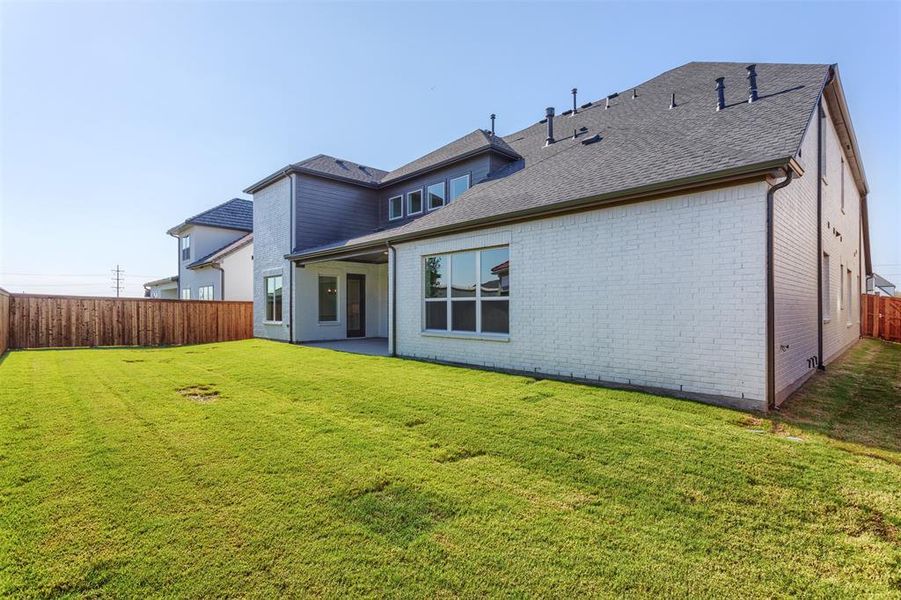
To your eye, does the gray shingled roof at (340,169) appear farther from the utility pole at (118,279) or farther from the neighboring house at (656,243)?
the utility pole at (118,279)

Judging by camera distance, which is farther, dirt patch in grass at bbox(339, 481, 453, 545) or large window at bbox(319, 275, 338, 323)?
large window at bbox(319, 275, 338, 323)

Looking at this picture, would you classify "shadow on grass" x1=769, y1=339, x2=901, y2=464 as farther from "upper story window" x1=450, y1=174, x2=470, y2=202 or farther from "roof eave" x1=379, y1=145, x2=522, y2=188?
"upper story window" x1=450, y1=174, x2=470, y2=202

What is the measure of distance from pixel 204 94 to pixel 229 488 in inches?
428

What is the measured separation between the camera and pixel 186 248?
24922 mm

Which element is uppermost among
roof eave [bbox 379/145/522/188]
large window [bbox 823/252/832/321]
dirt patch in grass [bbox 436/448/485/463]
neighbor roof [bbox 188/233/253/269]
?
roof eave [bbox 379/145/522/188]

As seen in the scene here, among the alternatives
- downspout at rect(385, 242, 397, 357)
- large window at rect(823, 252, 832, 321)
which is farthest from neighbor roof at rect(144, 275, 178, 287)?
large window at rect(823, 252, 832, 321)

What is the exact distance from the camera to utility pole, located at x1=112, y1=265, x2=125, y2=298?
54.9 metres

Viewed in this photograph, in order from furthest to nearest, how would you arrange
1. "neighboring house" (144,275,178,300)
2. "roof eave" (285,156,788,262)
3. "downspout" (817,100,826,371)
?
1. "neighboring house" (144,275,178,300)
2. "downspout" (817,100,826,371)
3. "roof eave" (285,156,788,262)

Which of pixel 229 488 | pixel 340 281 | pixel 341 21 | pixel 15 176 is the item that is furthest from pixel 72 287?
pixel 229 488

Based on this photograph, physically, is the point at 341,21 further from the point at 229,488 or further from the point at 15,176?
the point at 15,176

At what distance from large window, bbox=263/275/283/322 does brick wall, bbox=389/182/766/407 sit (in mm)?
9750

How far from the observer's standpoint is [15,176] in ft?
44.4

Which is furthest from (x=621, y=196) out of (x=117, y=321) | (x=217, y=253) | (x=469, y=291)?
(x=217, y=253)

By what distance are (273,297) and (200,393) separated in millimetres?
9923
